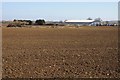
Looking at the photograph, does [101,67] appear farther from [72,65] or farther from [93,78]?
[93,78]

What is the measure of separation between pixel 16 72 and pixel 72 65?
2.71m

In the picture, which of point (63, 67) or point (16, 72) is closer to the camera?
point (16, 72)

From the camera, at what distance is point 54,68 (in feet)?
39.5

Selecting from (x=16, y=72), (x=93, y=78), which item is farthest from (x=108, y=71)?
(x=16, y=72)

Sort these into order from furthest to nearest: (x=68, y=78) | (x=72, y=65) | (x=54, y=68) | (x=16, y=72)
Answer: (x=72, y=65) < (x=54, y=68) < (x=16, y=72) < (x=68, y=78)

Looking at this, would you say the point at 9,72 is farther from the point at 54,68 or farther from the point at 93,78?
the point at 93,78

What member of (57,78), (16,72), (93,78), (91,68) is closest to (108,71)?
(91,68)

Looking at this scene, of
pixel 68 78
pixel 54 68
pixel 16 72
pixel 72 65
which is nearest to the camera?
pixel 68 78

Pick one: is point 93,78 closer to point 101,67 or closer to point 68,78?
point 68,78

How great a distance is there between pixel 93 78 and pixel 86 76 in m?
0.41

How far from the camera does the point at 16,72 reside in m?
11.2

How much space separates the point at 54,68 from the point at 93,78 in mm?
2414

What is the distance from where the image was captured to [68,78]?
10031mm

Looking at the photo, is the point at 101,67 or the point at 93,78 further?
the point at 101,67
